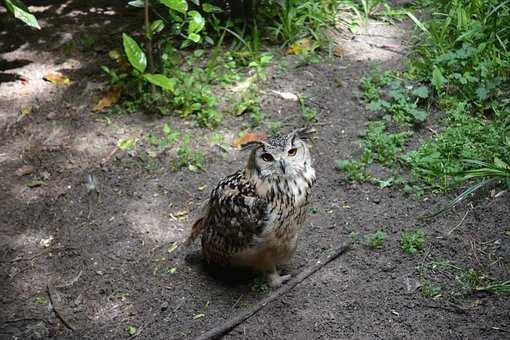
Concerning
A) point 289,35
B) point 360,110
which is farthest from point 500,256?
point 289,35

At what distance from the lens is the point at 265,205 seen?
335 centimetres

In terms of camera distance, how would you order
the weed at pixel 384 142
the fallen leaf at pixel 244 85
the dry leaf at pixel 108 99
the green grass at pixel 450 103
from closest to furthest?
the green grass at pixel 450 103 < the weed at pixel 384 142 < the dry leaf at pixel 108 99 < the fallen leaf at pixel 244 85

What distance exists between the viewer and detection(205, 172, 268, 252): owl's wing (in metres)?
3.37

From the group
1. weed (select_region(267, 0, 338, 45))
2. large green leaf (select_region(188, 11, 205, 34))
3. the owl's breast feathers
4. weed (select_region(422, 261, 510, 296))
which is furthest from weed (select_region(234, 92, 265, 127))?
weed (select_region(422, 261, 510, 296))

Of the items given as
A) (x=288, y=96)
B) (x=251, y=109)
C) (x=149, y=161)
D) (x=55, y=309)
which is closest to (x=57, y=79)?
(x=149, y=161)

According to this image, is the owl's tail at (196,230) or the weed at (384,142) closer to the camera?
the owl's tail at (196,230)

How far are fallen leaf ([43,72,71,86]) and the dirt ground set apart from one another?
44mm

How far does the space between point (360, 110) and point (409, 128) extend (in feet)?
1.41

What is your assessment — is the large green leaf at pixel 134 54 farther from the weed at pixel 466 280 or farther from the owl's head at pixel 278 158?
the weed at pixel 466 280

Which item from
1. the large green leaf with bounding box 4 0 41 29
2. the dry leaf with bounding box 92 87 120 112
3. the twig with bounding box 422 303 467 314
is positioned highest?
the large green leaf with bounding box 4 0 41 29

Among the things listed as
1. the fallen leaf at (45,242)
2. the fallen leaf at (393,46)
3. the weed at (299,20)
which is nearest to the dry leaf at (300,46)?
the weed at (299,20)

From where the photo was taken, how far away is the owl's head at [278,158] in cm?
336

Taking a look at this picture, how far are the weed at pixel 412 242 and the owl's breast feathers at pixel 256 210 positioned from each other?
0.69 metres

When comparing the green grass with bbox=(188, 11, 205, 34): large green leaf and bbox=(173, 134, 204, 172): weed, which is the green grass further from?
bbox=(188, 11, 205, 34): large green leaf
